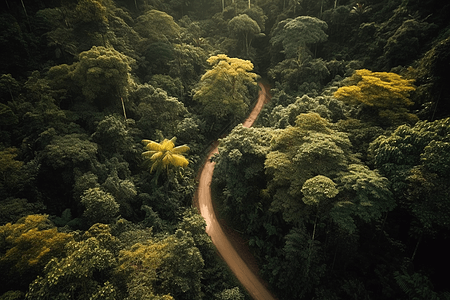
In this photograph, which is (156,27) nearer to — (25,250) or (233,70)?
(233,70)

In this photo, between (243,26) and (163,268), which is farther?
(243,26)

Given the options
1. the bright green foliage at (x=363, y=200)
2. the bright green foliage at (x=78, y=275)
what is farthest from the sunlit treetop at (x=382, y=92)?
the bright green foliage at (x=78, y=275)

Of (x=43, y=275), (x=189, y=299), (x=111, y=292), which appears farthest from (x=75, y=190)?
(x=189, y=299)

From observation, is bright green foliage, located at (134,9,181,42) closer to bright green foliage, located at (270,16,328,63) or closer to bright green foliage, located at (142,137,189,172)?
bright green foliage, located at (270,16,328,63)

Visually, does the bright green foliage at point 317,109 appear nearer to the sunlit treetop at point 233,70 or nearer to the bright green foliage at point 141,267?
the sunlit treetop at point 233,70

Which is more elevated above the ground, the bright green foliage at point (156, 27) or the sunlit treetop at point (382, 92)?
the bright green foliage at point (156, 27)

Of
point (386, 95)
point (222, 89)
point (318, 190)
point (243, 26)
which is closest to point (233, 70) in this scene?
point (222, 89)

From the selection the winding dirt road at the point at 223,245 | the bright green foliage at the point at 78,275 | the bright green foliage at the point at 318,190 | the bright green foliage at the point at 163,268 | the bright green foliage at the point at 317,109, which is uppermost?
the bright green foliage at the point at 317,109
